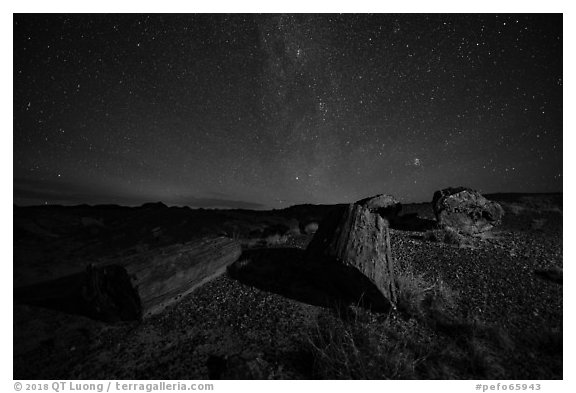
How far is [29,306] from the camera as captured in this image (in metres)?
3.94

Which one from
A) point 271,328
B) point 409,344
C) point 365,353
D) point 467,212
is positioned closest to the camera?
point 365,353

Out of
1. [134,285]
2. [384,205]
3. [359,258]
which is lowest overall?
[134,285]

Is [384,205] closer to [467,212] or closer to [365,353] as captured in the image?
[467,212]

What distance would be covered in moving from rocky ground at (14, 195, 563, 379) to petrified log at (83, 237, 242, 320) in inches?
6.7

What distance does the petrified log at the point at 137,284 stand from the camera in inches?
131

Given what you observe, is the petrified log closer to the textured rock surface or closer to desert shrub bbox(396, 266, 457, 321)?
desert shrub bbox(396, 266, 457, 321)

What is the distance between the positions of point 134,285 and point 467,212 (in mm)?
8988

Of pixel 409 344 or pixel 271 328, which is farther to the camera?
pixel 271 328

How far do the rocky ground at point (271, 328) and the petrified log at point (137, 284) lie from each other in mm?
169

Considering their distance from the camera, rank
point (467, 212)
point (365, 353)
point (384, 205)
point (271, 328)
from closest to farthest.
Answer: point (365, 353) → point (271, 328) → point (467, 212) → point (384, 205)

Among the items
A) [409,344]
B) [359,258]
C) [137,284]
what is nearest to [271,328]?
[359,258]

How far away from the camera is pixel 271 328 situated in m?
3.23
